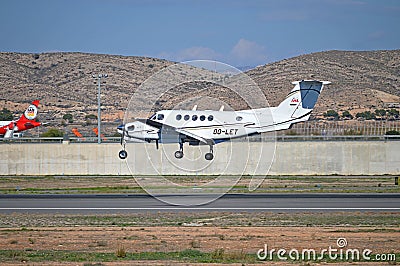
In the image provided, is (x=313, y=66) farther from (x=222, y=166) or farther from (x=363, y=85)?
(x=222, y=166)

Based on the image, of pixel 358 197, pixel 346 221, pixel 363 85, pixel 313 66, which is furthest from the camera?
pixel 313 66

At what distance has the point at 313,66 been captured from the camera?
503ft

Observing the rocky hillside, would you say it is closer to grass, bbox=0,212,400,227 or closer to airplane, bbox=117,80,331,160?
airplane, bbox=117,80,331,160

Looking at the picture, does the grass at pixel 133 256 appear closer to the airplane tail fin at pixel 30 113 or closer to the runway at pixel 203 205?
the runway at pixel 203 205

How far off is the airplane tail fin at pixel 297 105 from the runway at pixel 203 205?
15095 mm

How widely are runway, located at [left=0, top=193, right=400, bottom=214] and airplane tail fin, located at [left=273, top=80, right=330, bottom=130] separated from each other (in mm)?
15095

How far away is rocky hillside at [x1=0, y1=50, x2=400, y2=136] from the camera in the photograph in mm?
126688

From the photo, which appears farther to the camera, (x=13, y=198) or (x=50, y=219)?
(x=13, y=198)

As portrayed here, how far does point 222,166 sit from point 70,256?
43.3m

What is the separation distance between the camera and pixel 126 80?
15062 cm

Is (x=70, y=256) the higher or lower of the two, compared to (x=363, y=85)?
Answer: lower

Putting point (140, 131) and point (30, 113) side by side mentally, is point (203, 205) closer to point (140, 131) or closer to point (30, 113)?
point (140, 131)

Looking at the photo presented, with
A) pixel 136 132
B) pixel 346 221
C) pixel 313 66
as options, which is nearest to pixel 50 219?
pixel 346 221

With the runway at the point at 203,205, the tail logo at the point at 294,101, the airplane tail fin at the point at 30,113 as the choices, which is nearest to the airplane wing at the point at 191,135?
the runway at the point at 203,205
